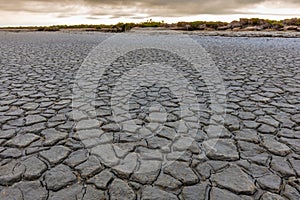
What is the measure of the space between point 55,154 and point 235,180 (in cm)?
193

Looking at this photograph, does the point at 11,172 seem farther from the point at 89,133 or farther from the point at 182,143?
the point at 182,143

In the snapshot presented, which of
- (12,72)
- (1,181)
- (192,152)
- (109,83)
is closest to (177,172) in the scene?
(192,152)

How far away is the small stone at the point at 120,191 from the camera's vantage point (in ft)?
7.03

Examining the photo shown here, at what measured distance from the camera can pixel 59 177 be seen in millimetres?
2389

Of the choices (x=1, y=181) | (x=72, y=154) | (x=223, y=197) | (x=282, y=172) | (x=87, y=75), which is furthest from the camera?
(x=87, y=75)

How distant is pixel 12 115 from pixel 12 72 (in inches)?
146

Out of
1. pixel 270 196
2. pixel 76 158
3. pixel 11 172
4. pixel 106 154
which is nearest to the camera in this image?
pixel 270 196

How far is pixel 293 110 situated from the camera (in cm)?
407

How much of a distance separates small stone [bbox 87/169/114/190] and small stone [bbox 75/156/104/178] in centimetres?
6

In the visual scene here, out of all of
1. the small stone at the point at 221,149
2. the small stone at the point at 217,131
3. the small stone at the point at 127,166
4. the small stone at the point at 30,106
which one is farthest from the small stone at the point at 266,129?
A: the small stone at the point at 30,106

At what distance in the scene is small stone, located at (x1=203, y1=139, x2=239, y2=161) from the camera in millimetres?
2758

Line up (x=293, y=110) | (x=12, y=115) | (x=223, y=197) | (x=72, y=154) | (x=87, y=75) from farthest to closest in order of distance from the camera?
(x=87, y=75) < (x=293, y=110) < (x=12, y=115) < (x=72, y=154) < (x=223, y=197)

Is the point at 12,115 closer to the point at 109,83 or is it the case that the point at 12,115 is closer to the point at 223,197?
the point at 109,83

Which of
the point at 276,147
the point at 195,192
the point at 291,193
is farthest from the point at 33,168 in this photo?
the point at 276,147
